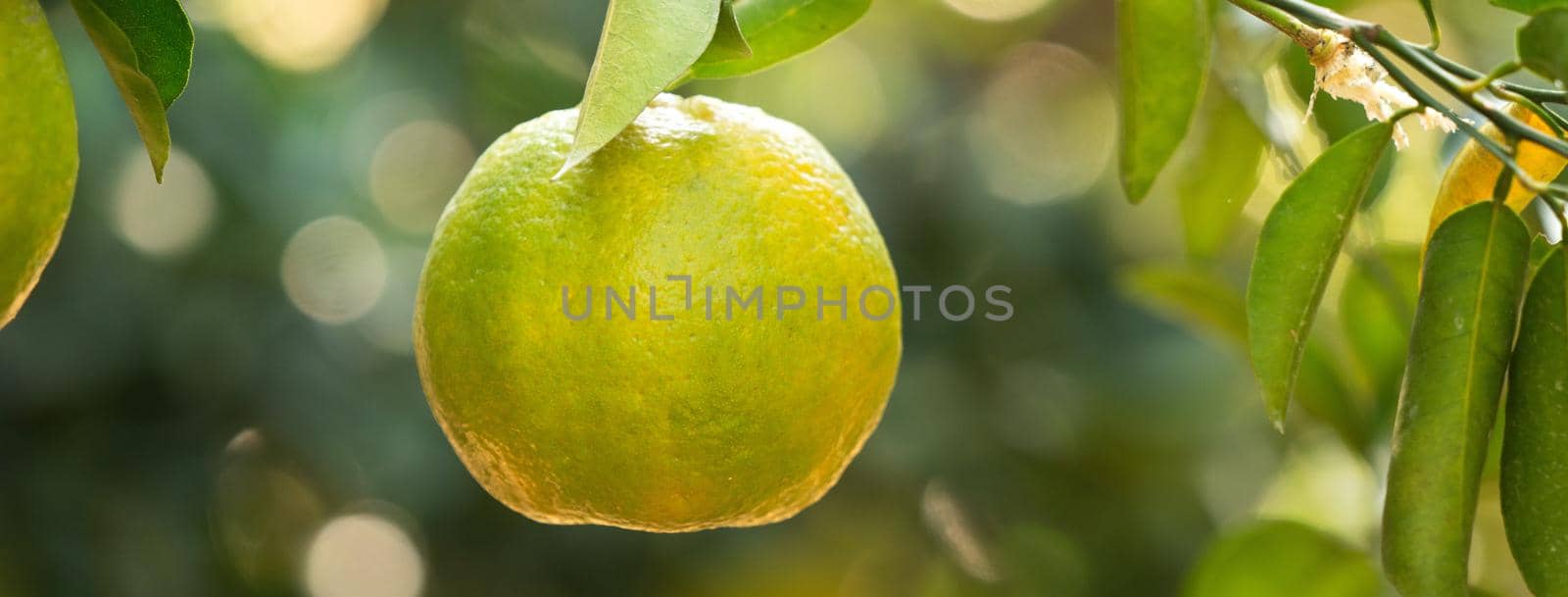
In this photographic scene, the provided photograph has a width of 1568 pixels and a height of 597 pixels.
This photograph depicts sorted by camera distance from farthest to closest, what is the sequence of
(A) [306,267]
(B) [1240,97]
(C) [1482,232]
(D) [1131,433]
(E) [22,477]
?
(D) [1131,433] < (A) [306,267] < (E) [22,477] < (B) [1240,97] < (C) [1482,232]

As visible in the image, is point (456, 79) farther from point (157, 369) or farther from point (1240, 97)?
point (1240, 97)

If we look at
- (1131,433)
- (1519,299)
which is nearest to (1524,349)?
(1519,299)

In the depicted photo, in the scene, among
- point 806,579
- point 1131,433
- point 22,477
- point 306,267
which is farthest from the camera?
point 806,579

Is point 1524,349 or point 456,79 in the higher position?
point 1524,349

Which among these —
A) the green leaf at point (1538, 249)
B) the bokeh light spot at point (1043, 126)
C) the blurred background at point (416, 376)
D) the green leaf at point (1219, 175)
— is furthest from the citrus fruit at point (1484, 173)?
the bokeh light spot at point (1043, 126)

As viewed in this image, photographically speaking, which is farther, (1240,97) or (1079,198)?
(1079,198)

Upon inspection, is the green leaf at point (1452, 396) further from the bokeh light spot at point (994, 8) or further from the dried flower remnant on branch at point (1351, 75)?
the bokeh light spot at point (994, 8)

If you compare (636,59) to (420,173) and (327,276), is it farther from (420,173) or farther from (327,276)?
(420,173)
